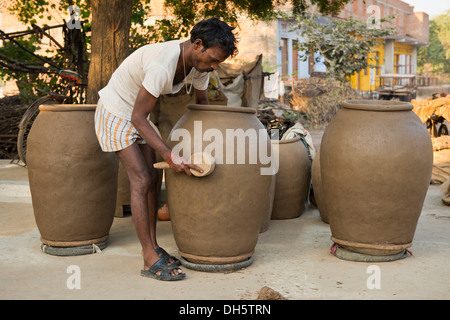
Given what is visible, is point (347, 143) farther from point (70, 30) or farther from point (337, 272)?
point (70, 30)

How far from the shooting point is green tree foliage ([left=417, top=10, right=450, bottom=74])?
39188 mm

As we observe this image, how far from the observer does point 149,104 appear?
120 inches

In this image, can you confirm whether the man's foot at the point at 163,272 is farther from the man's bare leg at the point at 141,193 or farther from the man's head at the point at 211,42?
the man's head at the point at 211,42

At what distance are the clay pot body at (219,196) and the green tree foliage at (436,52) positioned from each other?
38825 millimetres

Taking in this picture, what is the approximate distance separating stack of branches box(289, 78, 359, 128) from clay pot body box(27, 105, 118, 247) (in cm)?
1213

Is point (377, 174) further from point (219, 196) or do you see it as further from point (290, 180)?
point (290, 180)

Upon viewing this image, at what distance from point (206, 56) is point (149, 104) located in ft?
1.37

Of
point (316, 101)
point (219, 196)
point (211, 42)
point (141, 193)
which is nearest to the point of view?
point (211, 42)

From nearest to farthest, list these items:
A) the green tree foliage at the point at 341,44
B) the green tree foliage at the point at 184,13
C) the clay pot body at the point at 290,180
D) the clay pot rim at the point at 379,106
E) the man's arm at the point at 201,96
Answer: the clay pot rim at the point at 379,106
the man's arm at the point at 201,96
the clay pot body at the point at 290,180
the green tree foliage at the point at 184,13
the green tree foliage at the point at 341,44

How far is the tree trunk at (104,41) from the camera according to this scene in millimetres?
5023

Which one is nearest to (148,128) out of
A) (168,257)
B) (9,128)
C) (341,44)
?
(168,257)

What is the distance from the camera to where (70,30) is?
738 centimetres

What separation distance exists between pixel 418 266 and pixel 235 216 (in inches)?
46.1

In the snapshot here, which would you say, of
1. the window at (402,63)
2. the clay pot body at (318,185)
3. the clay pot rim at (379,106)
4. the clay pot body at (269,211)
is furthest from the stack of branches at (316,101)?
the window at (402,63)
